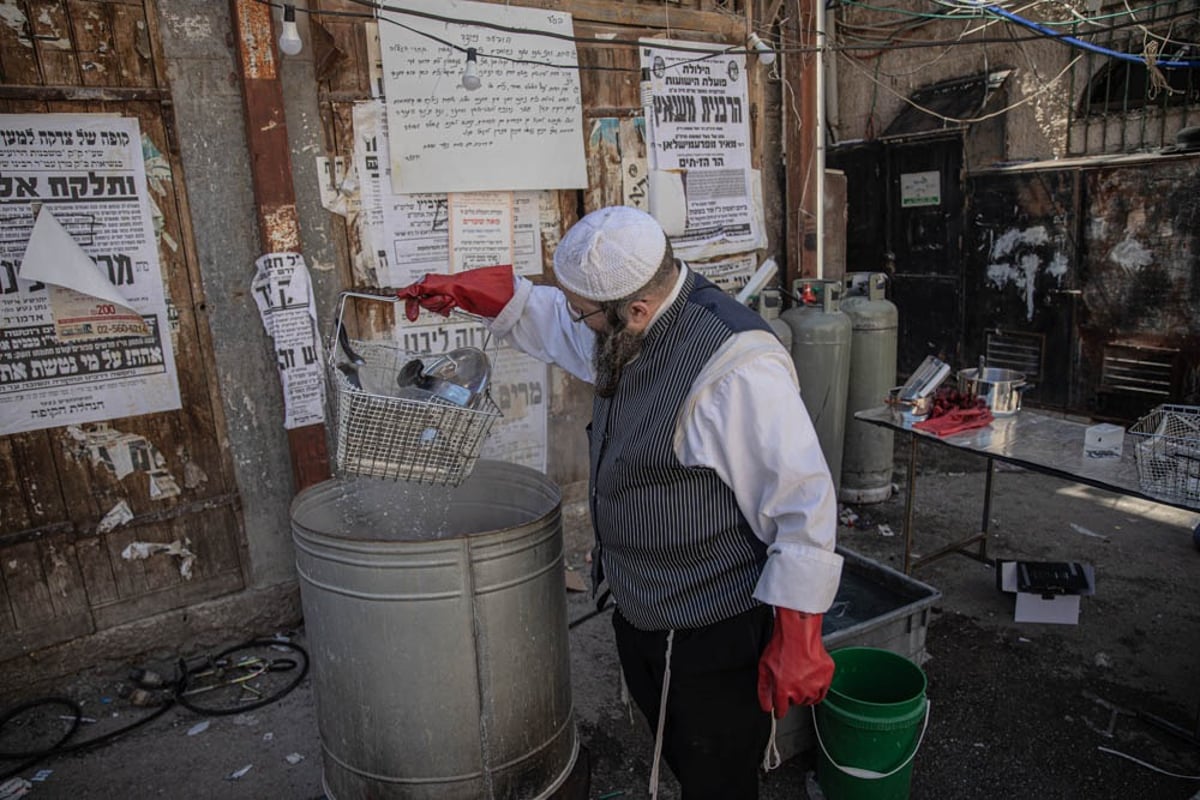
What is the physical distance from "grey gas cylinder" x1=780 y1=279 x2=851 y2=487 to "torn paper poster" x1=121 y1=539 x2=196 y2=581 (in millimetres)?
3596

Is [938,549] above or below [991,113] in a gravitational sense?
below

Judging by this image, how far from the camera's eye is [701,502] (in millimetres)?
1951

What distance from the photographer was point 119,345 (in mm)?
3416

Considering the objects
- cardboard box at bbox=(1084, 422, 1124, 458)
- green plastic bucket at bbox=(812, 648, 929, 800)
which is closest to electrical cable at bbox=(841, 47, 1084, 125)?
cardboard box at bbox=(1084, 422, 1124, 458)

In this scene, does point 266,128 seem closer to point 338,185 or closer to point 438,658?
point 338,185

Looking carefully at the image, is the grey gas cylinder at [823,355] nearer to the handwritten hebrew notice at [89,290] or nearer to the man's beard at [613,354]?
the man's beard at [613,354]

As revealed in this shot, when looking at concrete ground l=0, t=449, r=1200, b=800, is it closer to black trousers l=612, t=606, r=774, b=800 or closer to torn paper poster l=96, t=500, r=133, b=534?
torn paper poster l=96, t=500, r=133, b=534

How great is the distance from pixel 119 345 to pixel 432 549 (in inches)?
85.5

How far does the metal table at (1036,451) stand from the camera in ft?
10.5

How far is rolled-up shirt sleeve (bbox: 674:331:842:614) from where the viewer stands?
181 cm

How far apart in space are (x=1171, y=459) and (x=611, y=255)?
8.14 ft

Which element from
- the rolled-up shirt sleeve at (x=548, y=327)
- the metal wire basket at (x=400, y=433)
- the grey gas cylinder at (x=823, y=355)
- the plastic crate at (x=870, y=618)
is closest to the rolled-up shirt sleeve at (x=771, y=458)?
the metal wire basket at (x=400, y=433)

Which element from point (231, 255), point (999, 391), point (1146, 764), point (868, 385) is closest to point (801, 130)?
point (868, 385)

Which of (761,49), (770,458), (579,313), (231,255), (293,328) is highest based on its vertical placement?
(761,49)
